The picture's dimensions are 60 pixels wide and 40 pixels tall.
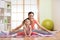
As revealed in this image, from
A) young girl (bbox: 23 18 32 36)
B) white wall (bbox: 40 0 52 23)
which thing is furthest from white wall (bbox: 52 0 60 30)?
young girl (bbox: 23 18 32 36)

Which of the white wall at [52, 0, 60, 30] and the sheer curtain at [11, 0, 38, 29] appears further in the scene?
the sheer curtain at [11, 0, 38, 29]

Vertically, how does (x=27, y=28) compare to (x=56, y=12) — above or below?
below

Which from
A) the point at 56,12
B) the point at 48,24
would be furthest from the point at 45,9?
the point at 48,24

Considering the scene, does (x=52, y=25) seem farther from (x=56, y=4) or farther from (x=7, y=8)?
(x=7, y=8)

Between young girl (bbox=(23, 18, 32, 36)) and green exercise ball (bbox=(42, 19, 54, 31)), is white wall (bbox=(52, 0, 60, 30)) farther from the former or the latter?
young girl (bbox=(23, 18, 32, 36))

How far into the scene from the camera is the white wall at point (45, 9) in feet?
22.3

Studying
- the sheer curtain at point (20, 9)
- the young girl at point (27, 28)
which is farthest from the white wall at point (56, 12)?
the young girl at point (27, 28)

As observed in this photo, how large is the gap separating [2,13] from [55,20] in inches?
89.6

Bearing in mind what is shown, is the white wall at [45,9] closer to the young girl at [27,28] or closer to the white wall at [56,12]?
the white wall at [56,12]

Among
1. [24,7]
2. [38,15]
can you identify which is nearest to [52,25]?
[38,15]

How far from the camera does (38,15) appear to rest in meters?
6.71

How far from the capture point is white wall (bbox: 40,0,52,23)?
267 inches

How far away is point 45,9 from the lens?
6836 mm

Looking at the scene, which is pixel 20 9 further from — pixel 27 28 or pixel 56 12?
pixel 27 28
